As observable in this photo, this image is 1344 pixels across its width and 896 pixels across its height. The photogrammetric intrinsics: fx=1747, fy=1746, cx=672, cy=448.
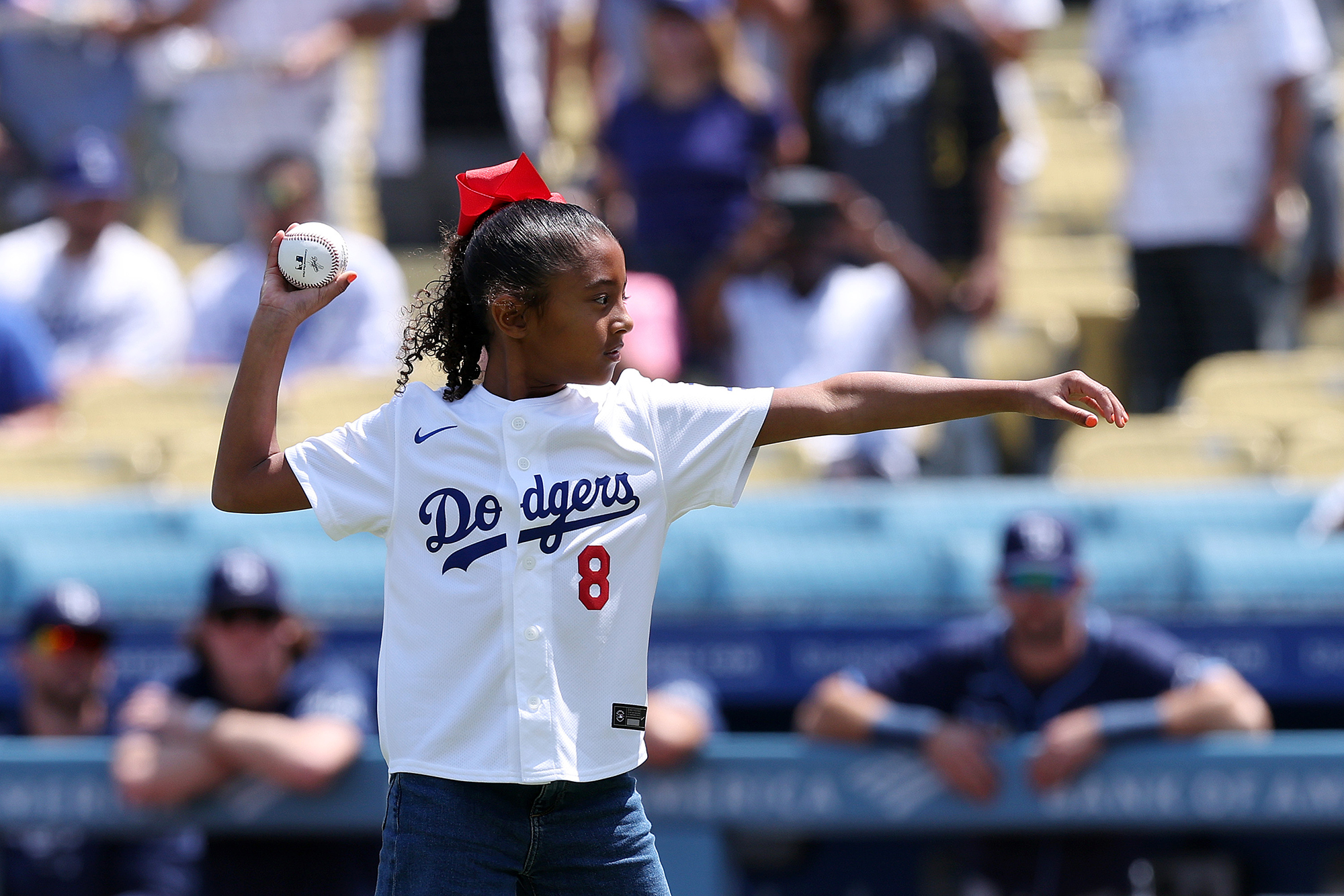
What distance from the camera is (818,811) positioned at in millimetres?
4195

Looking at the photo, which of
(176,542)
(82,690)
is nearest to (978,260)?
(176,542)

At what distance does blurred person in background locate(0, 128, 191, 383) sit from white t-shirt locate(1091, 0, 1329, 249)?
11.7ft

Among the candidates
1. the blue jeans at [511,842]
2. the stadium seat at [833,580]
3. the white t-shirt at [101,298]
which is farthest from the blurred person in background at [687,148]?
the blue jeans at [511,842]

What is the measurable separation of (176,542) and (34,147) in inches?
129

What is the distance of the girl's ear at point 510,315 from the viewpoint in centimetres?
207

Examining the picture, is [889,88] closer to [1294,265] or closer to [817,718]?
[1294,265]

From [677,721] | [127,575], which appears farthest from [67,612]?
[677,721]

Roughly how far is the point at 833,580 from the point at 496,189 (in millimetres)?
2768

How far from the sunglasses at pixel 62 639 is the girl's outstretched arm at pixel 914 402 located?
2.98 metres

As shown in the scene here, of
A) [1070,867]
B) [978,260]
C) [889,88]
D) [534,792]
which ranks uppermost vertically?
[889,88]

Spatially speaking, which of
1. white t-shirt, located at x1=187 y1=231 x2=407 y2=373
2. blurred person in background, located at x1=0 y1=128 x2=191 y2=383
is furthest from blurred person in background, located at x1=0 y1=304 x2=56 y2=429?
white t-shirt, located at x1=187 y1=231 x2=407 y2=373

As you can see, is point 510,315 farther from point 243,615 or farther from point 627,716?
point 243,615

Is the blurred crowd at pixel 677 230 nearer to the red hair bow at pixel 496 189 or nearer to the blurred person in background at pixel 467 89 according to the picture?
the blurred person in background at pixel 467 89

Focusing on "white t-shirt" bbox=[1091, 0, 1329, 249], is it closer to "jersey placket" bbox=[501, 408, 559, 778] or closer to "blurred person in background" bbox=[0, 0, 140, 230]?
"blurred person in background" bbox=[0, 0, 140, 230]
